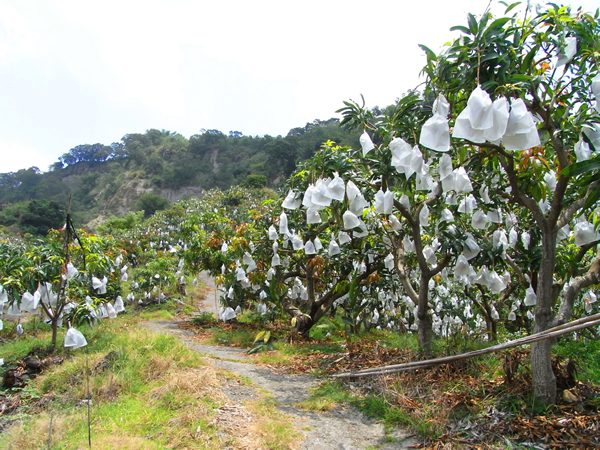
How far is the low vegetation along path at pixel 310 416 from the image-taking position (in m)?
3.28

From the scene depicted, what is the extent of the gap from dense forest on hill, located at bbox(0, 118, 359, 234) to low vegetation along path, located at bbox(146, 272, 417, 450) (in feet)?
113

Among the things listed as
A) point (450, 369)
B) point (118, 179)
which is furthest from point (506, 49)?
point (118, 179)

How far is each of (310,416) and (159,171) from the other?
2508 inches

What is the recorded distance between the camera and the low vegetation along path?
3283 millimetres

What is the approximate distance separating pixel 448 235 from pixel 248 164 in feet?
180

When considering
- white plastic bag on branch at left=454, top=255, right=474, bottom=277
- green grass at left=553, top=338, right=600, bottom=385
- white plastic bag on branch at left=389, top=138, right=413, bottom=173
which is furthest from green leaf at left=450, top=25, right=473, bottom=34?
green grass at left=553, top=338, right=600, bottom=385

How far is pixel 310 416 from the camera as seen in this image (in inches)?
155

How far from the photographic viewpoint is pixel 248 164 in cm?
5731

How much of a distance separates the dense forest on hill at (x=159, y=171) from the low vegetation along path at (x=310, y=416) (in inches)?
1355

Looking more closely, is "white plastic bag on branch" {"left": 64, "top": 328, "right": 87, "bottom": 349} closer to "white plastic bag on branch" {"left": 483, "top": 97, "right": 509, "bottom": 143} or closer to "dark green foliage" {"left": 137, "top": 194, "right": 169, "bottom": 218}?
"white plastic bag on branch" {"left": 483, "top": 97, "right": 509, "bottom": 143}

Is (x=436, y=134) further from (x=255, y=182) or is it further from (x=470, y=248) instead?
(x=255, y=182)

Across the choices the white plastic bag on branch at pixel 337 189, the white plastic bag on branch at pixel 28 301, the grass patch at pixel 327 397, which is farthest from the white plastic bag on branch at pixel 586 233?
the white plastic bag on branch at pixel 28 301

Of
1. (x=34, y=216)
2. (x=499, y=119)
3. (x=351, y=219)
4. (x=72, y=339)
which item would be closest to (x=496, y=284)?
(x=351, y=219)

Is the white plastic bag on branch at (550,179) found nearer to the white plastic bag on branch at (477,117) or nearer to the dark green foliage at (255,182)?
the white plastic bag on branch at (477,117)
